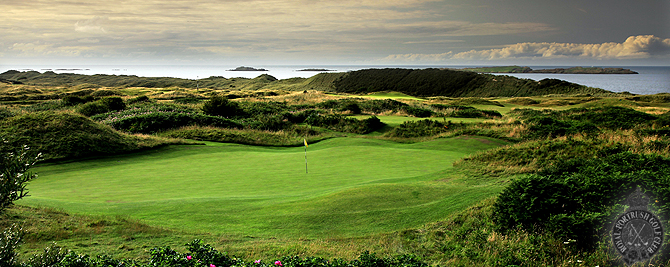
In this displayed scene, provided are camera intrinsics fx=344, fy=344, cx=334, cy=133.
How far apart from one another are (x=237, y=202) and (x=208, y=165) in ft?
22.2

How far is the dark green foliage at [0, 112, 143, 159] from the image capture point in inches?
621

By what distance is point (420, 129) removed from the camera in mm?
26672

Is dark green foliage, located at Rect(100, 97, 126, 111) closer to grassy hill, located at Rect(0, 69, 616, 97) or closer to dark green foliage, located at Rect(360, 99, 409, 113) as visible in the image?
dark green foliage, located at Rect(360, 99, 409, 113)

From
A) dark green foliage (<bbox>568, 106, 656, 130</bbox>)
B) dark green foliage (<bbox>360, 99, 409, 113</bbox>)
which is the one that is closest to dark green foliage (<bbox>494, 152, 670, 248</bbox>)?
dark green foliage (<bbox>568, 106, 656, 130</bbox>)

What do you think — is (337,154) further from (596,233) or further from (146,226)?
(596,233)

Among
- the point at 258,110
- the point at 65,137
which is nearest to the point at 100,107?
the point at 258,110

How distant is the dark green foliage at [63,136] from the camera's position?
15.8m

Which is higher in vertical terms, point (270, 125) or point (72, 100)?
point (72, 100)

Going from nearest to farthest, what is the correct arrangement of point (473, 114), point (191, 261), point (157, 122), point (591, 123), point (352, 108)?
point (191, 261) → point (591, 123) → point (157, 122) → point (473, 114) → point (352, 108)

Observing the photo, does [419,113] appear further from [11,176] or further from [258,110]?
[11,176]

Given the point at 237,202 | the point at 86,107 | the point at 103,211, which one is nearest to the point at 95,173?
the point at 103,211

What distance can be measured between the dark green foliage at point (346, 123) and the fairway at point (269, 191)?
12523 mm

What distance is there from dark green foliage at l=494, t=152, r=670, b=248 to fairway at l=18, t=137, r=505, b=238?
5.36ft

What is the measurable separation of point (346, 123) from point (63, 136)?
2098cm
